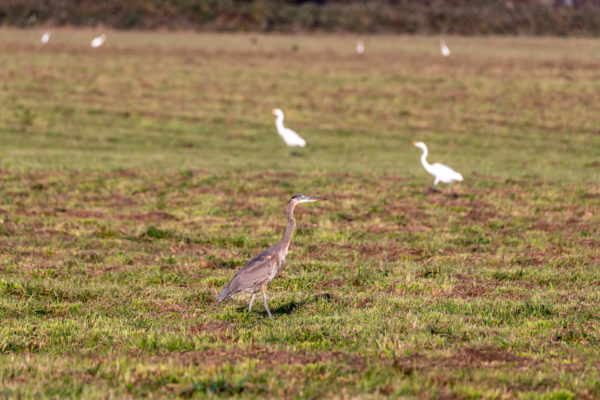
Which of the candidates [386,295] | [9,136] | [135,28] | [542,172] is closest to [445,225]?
[386,295]

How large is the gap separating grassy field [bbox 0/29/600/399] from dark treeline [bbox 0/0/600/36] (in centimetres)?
4362

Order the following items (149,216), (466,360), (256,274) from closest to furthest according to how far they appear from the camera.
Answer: (466,360) → (256,274) → (149,216)

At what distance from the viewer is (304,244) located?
Result: 698 inches

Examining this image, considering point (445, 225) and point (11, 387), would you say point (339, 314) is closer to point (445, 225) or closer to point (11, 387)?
point (11, 387)

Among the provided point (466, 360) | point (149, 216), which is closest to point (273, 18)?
point (149, 216)

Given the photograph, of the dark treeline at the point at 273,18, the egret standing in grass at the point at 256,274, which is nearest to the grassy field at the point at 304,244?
the egret standing in grass at the point at 256,274

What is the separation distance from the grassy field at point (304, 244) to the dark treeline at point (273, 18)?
4362 cm

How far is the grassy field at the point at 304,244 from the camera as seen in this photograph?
8.71 m

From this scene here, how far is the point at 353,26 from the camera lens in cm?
9838

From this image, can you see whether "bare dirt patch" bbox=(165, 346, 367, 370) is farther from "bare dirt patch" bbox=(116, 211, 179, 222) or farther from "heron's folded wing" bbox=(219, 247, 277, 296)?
"bare dirt patch" bbox=(116, 211, 179, 222)

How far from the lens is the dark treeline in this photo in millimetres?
92438

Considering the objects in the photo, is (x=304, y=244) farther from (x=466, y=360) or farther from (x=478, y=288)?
(x=466, y=360)

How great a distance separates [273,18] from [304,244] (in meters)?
85.4

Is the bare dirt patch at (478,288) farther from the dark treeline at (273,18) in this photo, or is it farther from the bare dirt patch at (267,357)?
the dark treeline at (273,18)
